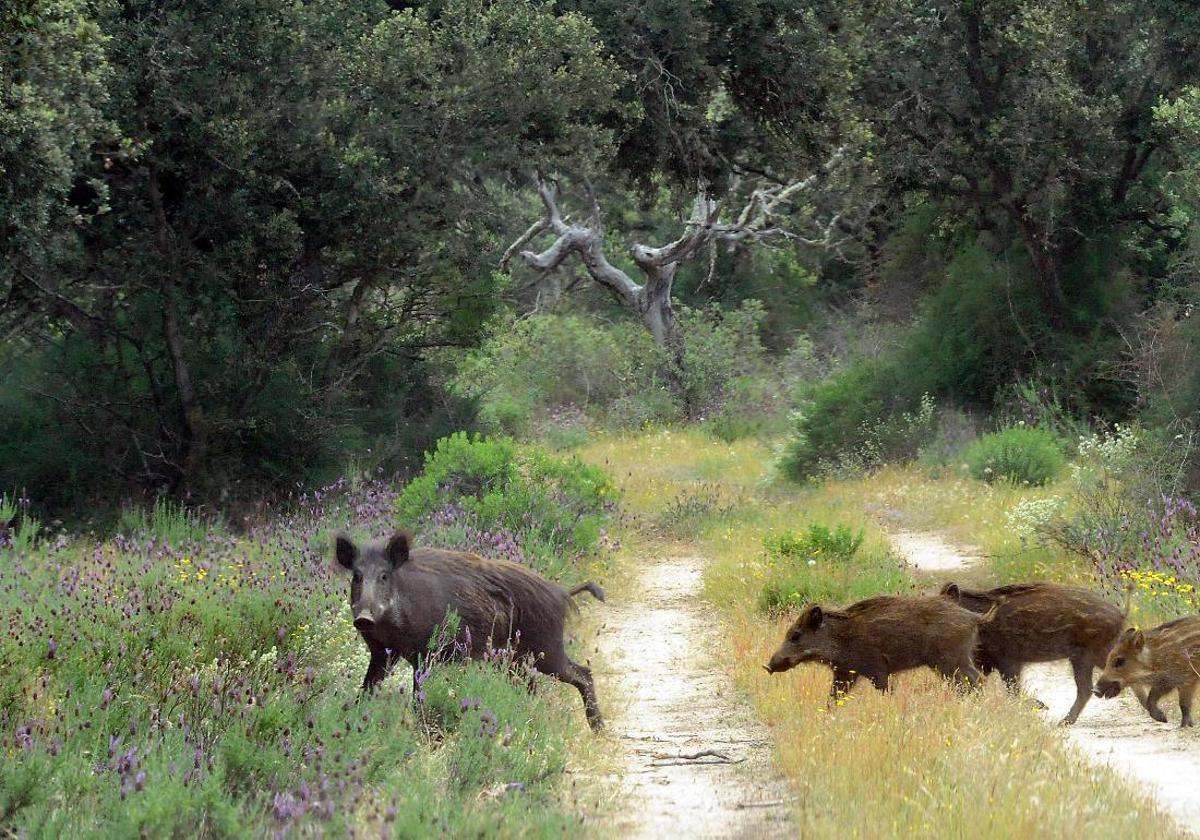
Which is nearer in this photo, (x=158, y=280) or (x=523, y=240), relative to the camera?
(x=158, y=280)

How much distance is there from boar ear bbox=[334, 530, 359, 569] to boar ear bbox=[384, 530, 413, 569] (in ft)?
0.63

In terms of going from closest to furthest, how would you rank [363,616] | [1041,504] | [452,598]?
[363,616], [452,598], [1041,504]

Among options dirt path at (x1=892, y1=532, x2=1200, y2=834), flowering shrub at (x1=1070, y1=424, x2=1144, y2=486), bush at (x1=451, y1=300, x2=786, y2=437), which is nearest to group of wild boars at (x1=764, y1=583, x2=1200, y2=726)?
dirt path at (x1=892, y1=532, x2=1200, y2=834)

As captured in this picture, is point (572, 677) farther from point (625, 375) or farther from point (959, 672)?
point (625, 375)

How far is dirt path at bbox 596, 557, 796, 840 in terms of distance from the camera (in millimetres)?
6734

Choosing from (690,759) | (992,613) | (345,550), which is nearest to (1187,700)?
(992,613)

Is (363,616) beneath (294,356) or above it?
above

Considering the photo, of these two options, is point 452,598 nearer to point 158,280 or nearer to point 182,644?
point 182,644

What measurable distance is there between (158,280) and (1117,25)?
47.5ft

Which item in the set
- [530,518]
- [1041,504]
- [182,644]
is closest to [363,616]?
[182,644]

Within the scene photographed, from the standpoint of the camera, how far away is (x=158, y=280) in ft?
58.3

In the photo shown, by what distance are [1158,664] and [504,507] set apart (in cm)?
A: 798

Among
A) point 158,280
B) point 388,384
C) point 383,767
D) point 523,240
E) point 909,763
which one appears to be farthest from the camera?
point 523,240

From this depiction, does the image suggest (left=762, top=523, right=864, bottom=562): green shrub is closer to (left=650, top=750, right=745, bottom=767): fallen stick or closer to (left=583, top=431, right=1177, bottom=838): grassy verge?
(left=583, top=431, right=1177, bottom=838): grassy verge
